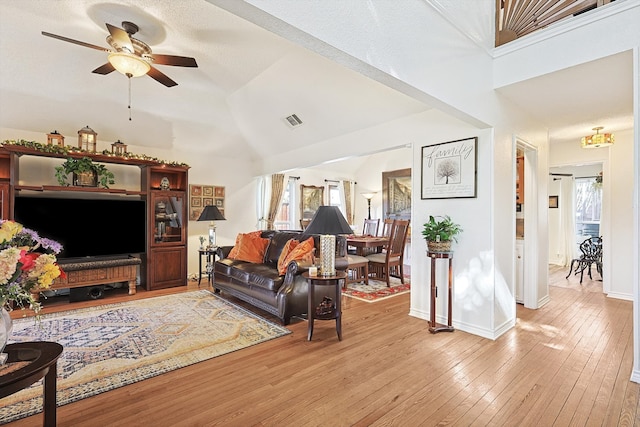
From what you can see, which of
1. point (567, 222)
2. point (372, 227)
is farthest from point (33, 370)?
point (567, 222)

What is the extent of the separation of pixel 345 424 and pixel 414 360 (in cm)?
109

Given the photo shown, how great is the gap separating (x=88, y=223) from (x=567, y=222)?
10.4m

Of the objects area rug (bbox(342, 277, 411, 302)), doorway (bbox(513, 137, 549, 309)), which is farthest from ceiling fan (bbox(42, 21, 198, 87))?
doorway (bbox(513, 137, 549, 309))

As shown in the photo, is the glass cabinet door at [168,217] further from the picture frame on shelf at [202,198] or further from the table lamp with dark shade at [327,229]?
the table lamp with dark shade at [327,229]

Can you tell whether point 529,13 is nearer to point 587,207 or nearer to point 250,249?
point 250,249

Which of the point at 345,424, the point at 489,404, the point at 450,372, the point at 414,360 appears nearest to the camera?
the point at 345,424

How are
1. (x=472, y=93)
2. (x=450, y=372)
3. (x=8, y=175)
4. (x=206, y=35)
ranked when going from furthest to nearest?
(x=8, y=175)
(x=206, y=35)
(x=472, y=93)
(x=450, y=372)

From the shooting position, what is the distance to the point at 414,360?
9.16 ft

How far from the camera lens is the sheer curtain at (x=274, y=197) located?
738cm

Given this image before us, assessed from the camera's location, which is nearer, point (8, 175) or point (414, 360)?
point (414, 360)

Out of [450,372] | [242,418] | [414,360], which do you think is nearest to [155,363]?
[242,418]

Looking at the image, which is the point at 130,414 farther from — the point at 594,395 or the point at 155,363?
the point at 594,395

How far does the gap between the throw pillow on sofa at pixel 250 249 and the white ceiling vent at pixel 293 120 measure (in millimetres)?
Answer: 2073

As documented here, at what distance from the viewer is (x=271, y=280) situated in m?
3.87
